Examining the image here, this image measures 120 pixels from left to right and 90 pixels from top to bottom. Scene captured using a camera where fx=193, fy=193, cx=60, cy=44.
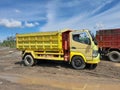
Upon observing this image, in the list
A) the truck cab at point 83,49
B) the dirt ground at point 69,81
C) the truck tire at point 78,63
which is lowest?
the dirt ground at point 69,81

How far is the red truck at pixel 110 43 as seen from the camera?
15.2 meters

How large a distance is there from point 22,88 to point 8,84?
3.49ft

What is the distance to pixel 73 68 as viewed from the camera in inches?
485

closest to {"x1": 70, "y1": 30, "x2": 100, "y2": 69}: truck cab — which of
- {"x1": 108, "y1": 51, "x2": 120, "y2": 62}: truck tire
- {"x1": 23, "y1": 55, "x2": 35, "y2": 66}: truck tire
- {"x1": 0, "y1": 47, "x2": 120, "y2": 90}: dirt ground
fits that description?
{"x1": 0, "y1": 47, "x2": 120, "y2": 90}: dirt ground

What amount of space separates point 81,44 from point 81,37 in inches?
17.2

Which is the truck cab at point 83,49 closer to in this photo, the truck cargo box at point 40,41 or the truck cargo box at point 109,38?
the truck cargo box at point 40,41

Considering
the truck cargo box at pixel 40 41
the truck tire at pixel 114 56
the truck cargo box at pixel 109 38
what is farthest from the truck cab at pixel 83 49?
the truck cargo box at pixel 109 38

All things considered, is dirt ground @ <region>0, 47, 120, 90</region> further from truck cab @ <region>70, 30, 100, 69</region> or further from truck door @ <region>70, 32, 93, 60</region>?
truck door @ <region>70, 32, 93, 60</region>

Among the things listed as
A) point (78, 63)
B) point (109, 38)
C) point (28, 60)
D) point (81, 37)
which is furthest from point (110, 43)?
point (28, 60)

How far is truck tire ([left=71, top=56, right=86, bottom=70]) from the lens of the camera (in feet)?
39.0

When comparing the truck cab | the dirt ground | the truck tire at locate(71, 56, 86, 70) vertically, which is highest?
the truck cab

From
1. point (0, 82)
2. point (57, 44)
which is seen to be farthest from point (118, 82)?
point (0, 82)

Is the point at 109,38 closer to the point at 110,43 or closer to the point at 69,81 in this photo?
the point at 110,43

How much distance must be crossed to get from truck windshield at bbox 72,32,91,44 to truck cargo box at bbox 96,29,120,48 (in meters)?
4.50
